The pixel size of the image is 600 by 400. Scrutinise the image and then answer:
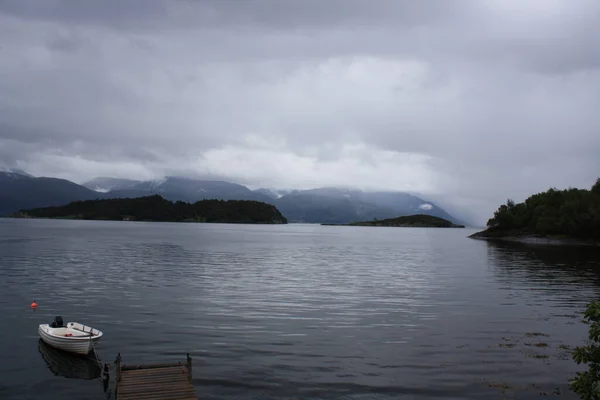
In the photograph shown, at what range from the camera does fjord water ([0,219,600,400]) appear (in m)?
33.4

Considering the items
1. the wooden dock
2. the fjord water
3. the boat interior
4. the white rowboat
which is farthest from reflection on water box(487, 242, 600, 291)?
the white rowboat

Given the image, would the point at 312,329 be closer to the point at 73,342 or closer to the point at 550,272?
the point at 73,342

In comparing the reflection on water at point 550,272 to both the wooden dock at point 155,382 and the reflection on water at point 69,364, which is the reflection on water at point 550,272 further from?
the reflection on water at point 69,364

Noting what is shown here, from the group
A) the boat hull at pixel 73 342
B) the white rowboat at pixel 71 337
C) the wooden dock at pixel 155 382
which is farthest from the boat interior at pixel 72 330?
the wooden dock at pixel 155 382

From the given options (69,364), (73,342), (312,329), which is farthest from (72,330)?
(312,329)

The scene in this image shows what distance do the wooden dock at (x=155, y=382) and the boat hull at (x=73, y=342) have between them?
1002 centimetres

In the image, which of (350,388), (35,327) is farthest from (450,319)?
(35,327)

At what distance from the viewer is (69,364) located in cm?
3809

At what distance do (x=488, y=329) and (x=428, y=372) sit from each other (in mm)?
16604

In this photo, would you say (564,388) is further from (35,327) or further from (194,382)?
(35,327)

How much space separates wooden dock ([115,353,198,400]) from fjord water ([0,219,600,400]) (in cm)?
235

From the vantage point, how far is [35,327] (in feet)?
157

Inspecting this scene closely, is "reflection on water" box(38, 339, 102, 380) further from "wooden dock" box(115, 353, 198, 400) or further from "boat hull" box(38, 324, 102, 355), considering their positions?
"wooden dock" box(115, 353, 198, 400)

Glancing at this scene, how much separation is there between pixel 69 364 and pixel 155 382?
41.6ft
